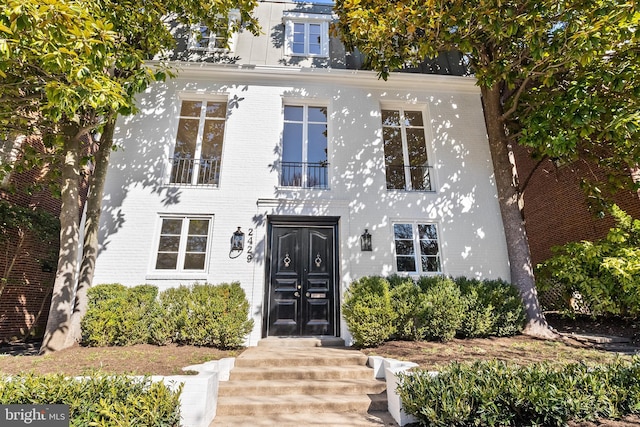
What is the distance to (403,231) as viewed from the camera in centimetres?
764

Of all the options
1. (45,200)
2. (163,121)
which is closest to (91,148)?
(45,200)

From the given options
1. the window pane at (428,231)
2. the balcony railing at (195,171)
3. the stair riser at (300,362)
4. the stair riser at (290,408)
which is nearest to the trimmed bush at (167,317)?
the stair riser at (300,362)

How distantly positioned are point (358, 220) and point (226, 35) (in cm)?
631

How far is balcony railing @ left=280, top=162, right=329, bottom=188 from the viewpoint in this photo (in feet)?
25.6

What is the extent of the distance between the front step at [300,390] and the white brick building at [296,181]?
56.4 inches

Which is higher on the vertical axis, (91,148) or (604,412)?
(91,148)

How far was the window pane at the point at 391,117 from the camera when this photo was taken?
8789 mm

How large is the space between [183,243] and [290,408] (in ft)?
15.2

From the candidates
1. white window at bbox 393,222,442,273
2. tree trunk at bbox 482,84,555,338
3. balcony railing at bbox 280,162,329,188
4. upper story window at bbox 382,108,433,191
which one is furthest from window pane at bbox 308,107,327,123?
tree trunk at bbox 482,84,555,338

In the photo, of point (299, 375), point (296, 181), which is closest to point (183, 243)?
point (296, 181)

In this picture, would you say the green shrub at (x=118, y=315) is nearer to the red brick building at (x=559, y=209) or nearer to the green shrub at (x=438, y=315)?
the green shrub at (x=438, y=315)

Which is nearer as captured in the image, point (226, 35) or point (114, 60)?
point (114, 60)

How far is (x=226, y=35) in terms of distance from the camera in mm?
8219

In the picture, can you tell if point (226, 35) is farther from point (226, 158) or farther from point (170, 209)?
point (170, 209)
